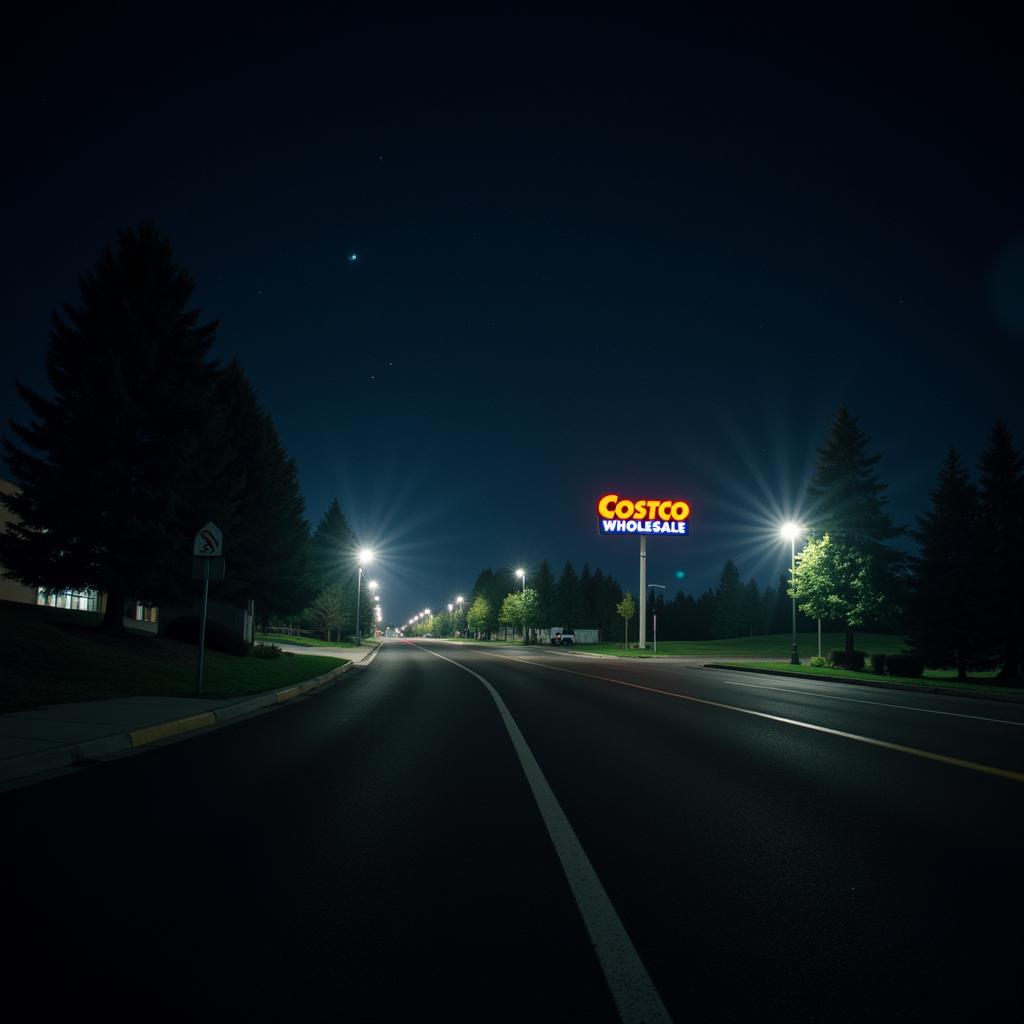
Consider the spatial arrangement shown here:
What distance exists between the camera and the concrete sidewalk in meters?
6.89

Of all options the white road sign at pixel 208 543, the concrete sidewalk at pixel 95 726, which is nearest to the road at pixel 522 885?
the concrete sidewalk at pixel 95 726

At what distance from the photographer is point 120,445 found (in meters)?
20.8

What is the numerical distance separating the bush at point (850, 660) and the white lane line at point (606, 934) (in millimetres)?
33952

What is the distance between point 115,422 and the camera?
67.7 feet

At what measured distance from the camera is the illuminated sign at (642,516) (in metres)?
68.8

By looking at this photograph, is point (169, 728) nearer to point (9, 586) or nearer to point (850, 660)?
point (9, 586)

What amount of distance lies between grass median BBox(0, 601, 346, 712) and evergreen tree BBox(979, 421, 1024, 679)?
3270cm

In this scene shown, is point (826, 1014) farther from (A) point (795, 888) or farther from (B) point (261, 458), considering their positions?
(B) point (261, 458)

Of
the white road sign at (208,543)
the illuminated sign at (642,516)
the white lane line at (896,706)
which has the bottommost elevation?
the white lane line at (896,706)

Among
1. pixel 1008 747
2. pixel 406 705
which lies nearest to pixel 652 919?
pixel 1008 747

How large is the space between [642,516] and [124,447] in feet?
179

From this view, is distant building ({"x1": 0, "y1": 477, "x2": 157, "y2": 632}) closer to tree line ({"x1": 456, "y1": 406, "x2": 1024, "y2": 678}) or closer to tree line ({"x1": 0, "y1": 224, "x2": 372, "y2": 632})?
tree line ({"x1": 0, "y1": 224, "x2": 372, "y2": 632})

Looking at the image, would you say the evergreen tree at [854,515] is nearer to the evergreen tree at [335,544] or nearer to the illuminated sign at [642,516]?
the illuminated sign at [642,516]

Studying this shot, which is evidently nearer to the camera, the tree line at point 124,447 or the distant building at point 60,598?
the tree line at point 124,447
